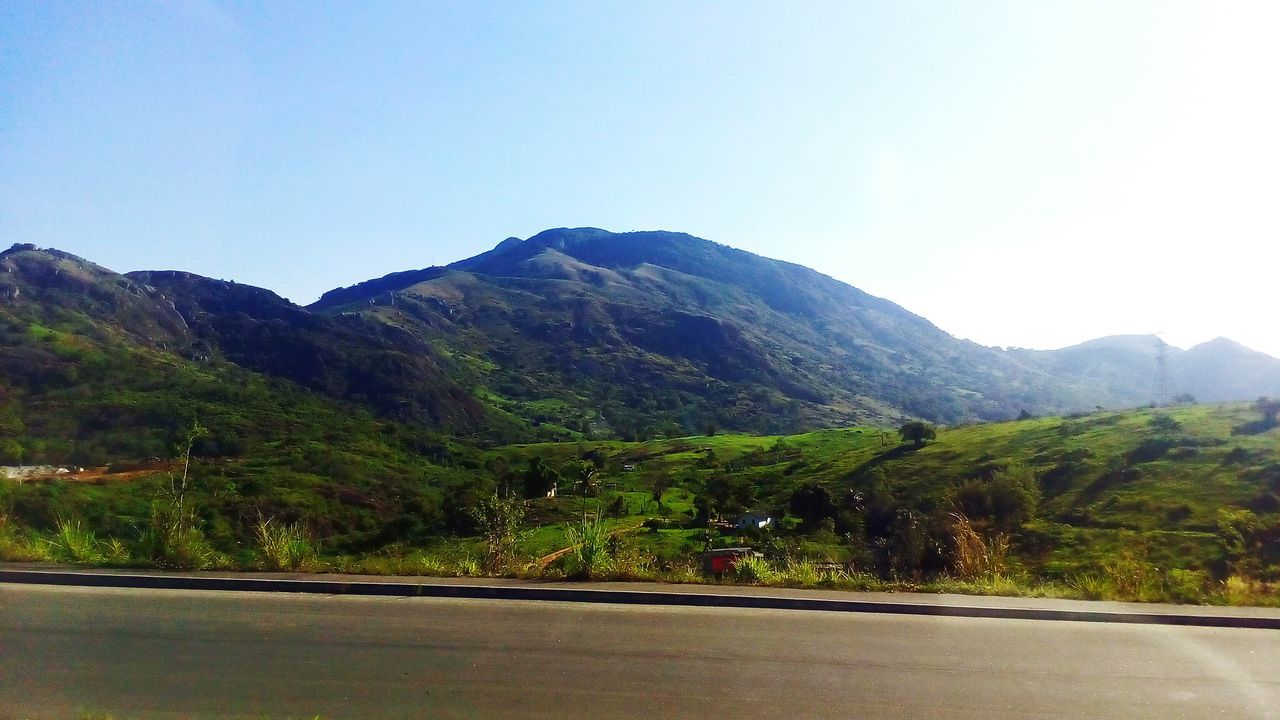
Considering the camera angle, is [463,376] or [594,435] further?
[463,376]

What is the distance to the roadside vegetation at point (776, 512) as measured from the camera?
11.1m

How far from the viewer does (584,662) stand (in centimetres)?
708

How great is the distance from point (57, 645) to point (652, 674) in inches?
224

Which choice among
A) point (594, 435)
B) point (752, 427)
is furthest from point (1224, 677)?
point (752, 427)

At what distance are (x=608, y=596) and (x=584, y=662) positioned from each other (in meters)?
2.40

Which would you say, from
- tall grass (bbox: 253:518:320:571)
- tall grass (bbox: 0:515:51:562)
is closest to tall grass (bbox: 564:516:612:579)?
tall grass (bbox: 253:518:320:571)

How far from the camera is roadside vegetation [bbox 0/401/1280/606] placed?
439 inches

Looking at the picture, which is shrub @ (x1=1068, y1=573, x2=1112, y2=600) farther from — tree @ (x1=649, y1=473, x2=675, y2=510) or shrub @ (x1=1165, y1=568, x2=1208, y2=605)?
tree @ (x1=649, y1=473, x2=675, y2=510)

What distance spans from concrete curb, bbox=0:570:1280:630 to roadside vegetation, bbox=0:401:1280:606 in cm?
93

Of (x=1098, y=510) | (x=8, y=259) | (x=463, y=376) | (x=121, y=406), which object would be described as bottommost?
(x=1098, y=510)

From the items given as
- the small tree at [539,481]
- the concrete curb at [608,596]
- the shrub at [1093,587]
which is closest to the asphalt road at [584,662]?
the concrete curb at [608,596]

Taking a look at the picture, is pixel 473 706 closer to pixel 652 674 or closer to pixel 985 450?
pixel 652 674

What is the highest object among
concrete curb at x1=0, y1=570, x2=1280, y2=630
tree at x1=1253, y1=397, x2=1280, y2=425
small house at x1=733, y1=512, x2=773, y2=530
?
tree at x1=1253, y1=397, x2=1280, y2=425

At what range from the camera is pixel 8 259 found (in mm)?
126375
